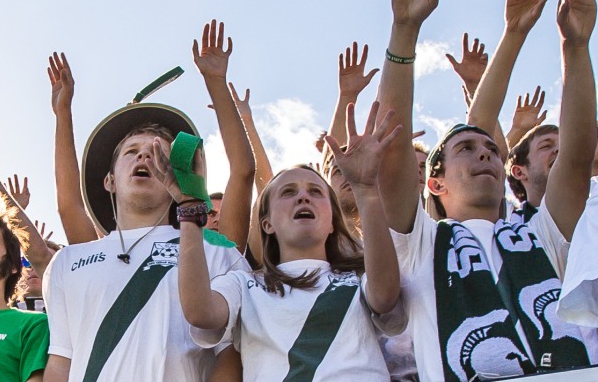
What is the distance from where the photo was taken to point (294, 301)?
11.5 ft

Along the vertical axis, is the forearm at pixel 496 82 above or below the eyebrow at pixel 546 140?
above

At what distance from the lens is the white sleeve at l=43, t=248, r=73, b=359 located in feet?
12.0

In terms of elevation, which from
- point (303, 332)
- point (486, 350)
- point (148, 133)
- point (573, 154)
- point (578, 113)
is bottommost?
point (486, 350)

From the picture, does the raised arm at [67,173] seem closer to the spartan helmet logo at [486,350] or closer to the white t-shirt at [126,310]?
the white t-shirt at [126,310]

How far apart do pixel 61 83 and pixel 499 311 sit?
9.53 ft

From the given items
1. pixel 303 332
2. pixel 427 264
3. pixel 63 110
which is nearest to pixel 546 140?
pixel 427 264

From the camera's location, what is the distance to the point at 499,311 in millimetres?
3236

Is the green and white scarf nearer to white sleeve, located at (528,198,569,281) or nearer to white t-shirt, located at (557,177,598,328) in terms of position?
white sleeve, located at (528,198,569,281)

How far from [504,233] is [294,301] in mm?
897

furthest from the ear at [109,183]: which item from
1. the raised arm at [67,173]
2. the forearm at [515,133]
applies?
the forearm at [515,133]

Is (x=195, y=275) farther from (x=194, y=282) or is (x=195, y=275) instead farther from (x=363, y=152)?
(x=363, y=152)

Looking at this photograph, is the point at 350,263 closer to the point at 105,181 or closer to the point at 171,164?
the point at 171,164

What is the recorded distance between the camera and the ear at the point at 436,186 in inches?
157

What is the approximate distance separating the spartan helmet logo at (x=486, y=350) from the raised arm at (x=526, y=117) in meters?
3.16
